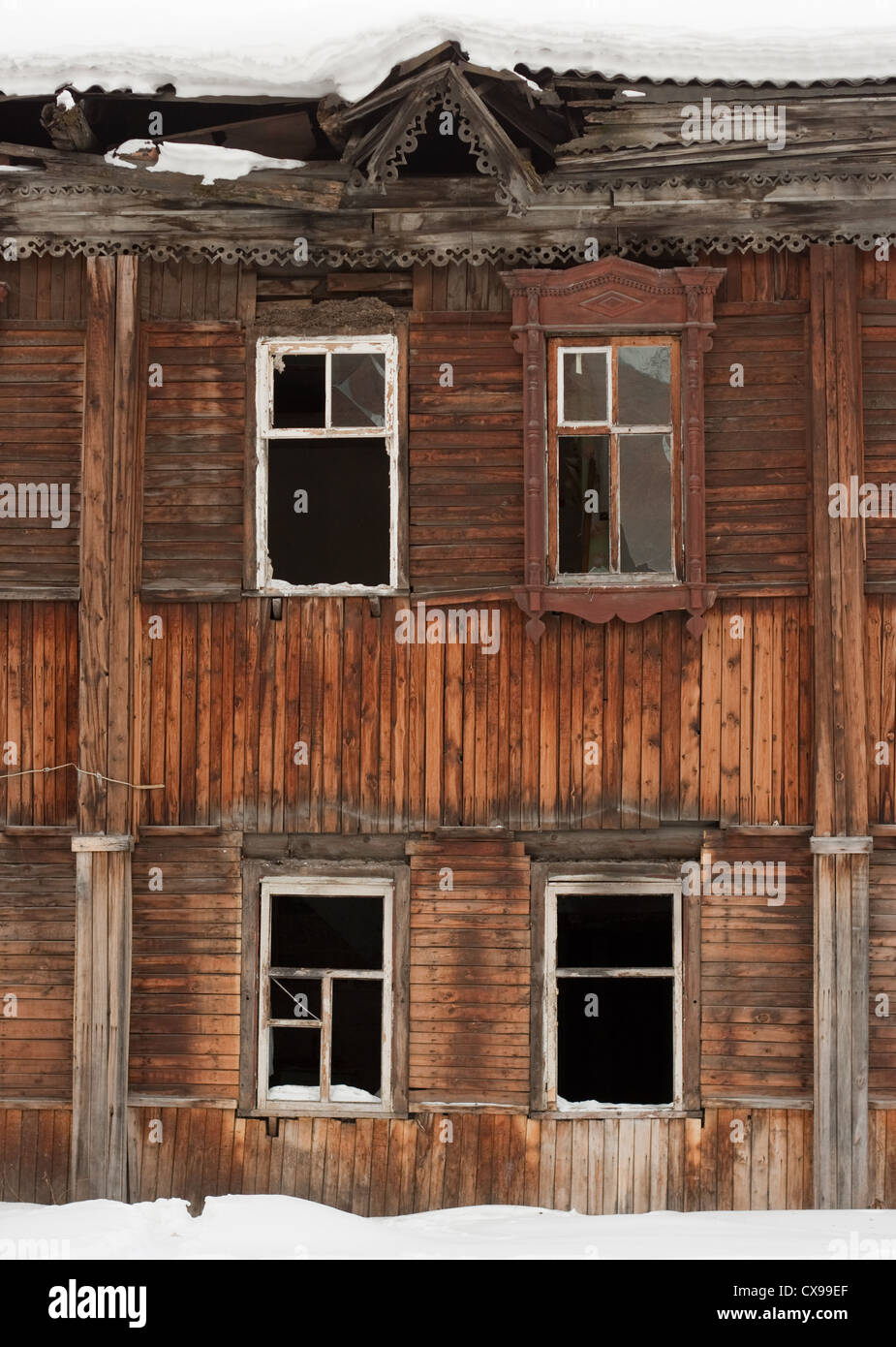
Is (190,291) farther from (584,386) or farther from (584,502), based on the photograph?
(584,502)

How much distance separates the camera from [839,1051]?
8141 mm

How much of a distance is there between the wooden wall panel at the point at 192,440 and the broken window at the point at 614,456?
2.20 metres

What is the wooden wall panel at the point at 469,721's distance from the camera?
848 centimetres

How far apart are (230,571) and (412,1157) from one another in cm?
411

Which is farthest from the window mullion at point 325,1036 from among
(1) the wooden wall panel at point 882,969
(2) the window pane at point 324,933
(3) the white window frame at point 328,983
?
(1) the wooden wall panel at point 882,969

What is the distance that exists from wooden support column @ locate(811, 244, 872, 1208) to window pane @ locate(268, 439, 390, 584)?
3319 mm

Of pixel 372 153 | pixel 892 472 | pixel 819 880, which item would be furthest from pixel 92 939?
pixel 892 472

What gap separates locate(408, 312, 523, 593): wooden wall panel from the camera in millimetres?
8633

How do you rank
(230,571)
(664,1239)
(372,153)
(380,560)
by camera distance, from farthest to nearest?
(380,560)
(230,571)
(372,153)
(664,1239)

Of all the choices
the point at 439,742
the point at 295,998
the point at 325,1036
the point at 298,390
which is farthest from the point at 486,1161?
the point at 298,390

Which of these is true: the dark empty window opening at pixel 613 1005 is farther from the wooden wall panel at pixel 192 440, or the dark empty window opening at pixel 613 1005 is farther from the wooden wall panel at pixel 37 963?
the wooden wall panel at pixel 192 440

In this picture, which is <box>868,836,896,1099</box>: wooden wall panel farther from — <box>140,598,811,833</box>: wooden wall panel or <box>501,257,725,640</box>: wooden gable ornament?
<box>501,257,725,640</box>: wooden gable ornament

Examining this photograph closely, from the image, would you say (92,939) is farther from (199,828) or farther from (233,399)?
(233,399)

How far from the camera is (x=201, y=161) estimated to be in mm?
8398
